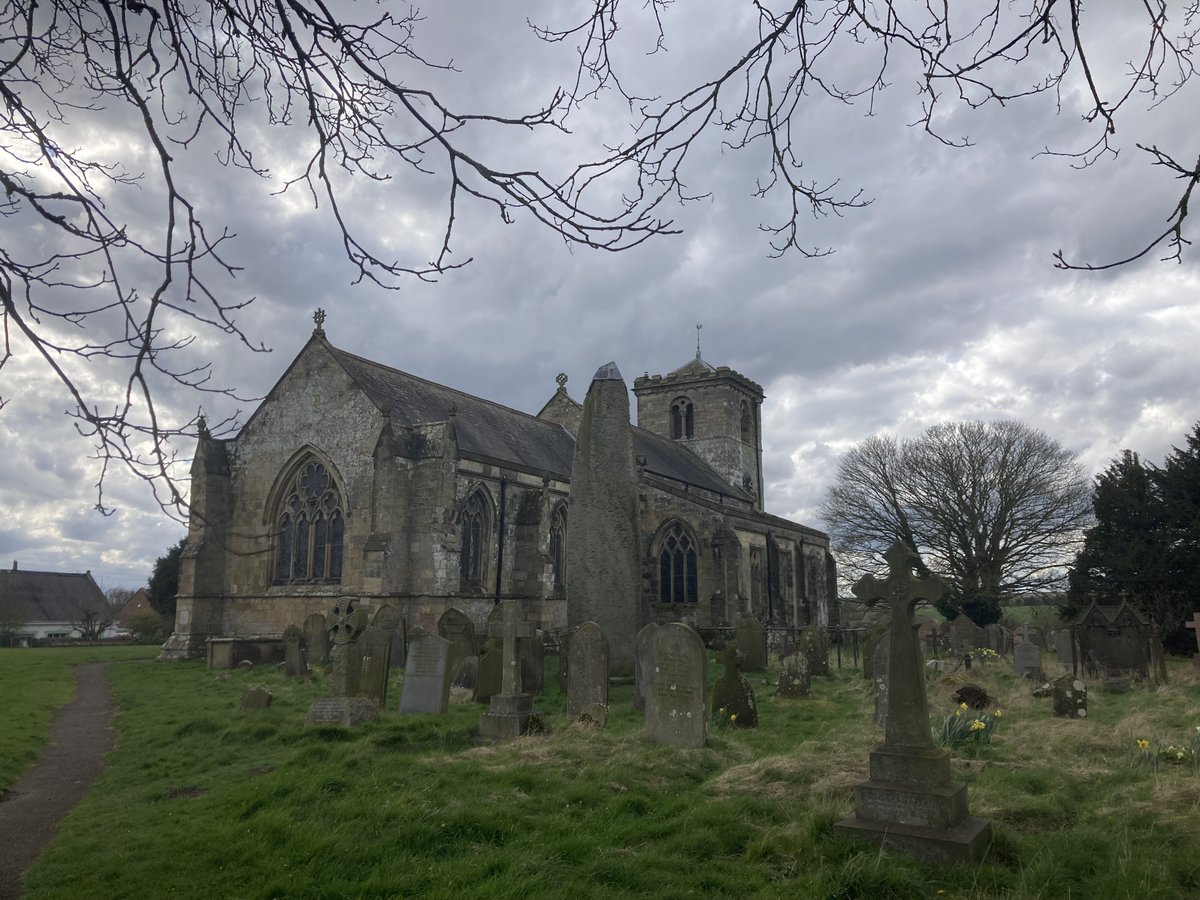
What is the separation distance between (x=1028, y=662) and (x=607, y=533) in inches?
331

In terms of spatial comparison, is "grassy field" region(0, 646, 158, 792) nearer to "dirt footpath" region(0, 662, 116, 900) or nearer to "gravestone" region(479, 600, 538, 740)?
"dirt footpath" region(0, 662, 116, 900)

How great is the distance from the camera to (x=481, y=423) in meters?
26.0

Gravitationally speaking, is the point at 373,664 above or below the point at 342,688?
above

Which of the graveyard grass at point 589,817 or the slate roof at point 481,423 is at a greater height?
the slate roof at point 481,423

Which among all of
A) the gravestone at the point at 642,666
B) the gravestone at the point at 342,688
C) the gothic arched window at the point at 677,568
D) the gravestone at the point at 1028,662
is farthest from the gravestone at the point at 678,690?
the gothic arched window at the point at 677,568

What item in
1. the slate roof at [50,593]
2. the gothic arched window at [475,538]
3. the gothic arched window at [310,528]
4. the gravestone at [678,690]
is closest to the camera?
the gravestone at [678,690]

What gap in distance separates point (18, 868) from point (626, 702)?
792cm

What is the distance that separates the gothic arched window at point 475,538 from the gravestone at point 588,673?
39.3ft

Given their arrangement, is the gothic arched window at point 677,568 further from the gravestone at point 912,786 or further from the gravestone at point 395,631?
the gravestone at point 912,786

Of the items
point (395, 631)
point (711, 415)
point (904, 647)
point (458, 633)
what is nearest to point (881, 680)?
point (904, 647)

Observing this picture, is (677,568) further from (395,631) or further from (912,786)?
(912,786)

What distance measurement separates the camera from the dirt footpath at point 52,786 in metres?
5.65

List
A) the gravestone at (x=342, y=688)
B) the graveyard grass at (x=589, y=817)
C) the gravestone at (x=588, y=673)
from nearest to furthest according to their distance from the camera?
the graveyard grass at (x=589, y=817), the gravestone at (x=342, y=688), the gravestone at (x=588, y=673)

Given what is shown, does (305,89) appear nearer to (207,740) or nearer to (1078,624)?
(207,740)
